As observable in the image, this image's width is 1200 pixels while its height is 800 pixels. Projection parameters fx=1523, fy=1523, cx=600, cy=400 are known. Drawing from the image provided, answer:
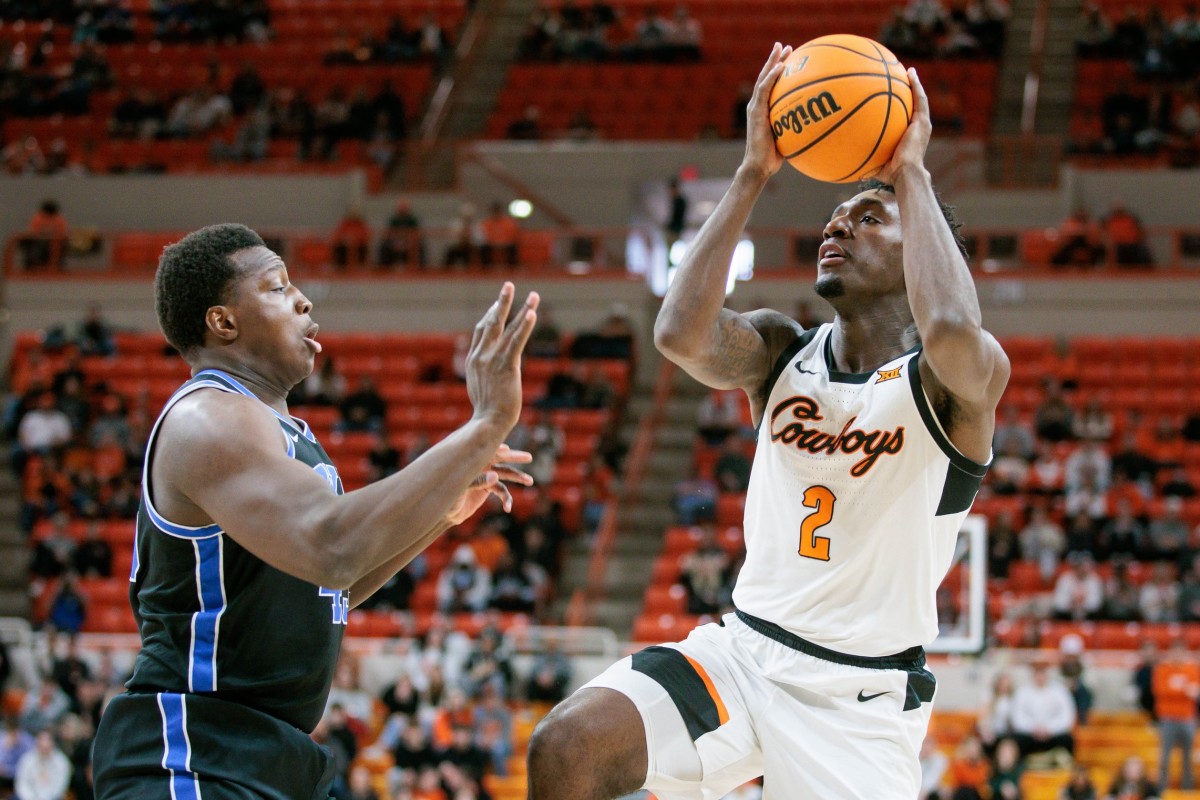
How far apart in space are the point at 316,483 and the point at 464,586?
1294cm

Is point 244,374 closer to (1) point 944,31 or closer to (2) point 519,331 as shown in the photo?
(2) point 519,331

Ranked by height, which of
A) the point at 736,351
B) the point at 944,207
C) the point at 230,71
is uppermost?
the point at 230,71

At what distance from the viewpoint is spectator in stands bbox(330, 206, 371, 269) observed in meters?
22.5

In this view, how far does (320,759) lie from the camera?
4.05 meters

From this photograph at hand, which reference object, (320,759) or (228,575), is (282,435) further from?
(320,759)

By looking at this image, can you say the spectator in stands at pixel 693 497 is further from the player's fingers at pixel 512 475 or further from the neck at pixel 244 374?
the neck at pixel 244 374

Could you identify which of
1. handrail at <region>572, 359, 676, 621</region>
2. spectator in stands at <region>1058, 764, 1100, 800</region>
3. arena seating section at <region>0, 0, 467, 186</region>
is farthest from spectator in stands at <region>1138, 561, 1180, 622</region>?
arena seating section at <region>0, 0, 467, 186</region>

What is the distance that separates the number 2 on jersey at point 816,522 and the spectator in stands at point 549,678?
999 cm

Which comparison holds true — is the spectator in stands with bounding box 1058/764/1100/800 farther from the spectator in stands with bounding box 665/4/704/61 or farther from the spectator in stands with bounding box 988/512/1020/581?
the spectator in stands with bounding box 665/4/704/61

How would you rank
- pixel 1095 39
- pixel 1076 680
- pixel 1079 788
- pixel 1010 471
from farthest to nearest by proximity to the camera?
1. pixel 1095 39
2. pixel 1010 471
3. pixel 1076 680
4. pixel 1079 788

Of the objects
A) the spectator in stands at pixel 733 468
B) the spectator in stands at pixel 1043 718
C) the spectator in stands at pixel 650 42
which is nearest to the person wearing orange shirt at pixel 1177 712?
the spectator in stands at pixel 1043 718

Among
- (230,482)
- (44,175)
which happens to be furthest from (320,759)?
(44,175)

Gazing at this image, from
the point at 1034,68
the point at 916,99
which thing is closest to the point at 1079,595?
the point at 916,99

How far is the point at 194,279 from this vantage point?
408cm
